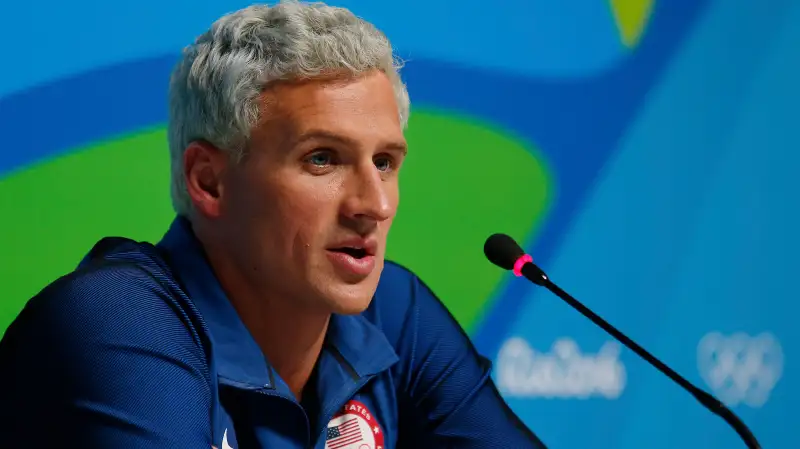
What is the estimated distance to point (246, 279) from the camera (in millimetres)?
1398

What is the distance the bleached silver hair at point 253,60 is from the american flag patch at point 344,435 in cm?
39

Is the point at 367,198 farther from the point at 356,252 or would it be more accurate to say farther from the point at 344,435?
the point at 344,435

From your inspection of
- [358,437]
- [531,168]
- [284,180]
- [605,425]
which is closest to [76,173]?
[284,180]

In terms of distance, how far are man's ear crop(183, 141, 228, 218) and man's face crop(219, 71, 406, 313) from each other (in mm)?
21

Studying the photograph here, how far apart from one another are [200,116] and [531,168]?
2.73 feet

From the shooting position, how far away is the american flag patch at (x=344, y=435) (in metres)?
1.44

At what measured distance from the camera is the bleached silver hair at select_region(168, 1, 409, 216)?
134 cm

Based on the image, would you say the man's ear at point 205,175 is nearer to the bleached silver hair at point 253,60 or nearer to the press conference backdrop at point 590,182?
the bleached silver hair at point 253,60

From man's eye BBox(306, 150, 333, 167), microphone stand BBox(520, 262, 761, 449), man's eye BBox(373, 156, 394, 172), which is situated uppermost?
man's eye BBox(373, 156, 394, 172)

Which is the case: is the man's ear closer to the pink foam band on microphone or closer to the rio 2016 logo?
the pink foam band on microphone

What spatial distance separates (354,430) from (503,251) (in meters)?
0.32

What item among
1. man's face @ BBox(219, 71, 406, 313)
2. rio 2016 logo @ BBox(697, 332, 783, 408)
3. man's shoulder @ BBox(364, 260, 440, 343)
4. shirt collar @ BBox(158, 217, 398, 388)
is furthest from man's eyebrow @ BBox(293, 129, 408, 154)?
rio 2016 logo @ BBox(697, 332, 783, 408)

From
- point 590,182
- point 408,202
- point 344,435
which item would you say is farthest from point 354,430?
point 590,182

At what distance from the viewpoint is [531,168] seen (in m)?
2.04
